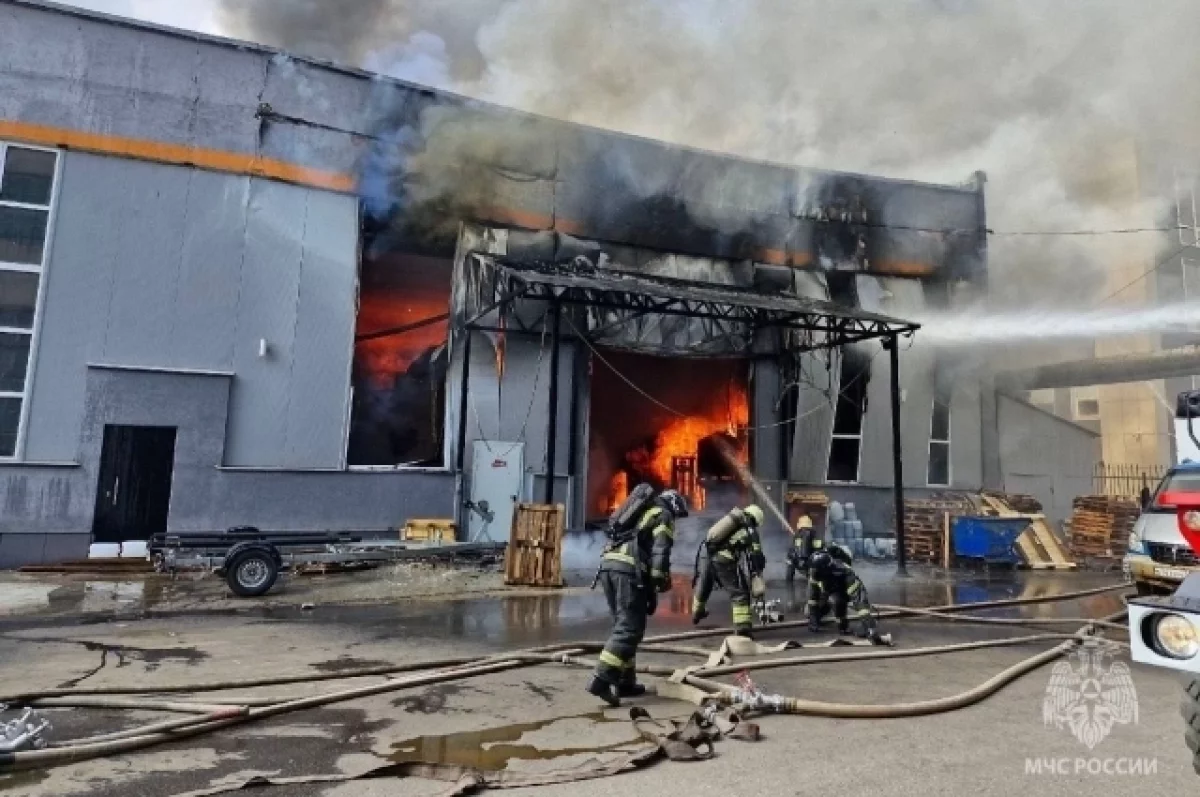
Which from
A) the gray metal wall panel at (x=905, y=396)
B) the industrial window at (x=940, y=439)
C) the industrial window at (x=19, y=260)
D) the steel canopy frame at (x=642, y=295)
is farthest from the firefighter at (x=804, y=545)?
the industrial window at (x=19, y=260)

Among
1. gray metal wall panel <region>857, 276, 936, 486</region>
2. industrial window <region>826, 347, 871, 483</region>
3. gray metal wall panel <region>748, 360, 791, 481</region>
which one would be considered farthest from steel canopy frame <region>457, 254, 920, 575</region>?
gray metal wall panel <region>857, 276, 936, 486</region>

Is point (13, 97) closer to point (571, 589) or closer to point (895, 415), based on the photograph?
point (571, 589)

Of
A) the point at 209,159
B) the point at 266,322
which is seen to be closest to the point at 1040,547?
the point at 266,322

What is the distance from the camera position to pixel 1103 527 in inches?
630

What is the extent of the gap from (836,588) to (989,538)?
9.08 meters

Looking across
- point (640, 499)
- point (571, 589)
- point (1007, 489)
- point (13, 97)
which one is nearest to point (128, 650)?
point (640, 499)

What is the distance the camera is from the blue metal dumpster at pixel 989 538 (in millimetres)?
14734

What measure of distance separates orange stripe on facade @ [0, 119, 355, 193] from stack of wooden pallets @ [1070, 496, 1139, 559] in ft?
59.4

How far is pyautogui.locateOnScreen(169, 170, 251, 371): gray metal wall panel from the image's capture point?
12867 millimetres

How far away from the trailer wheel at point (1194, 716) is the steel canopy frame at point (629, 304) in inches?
378

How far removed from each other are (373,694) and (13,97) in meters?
13.7

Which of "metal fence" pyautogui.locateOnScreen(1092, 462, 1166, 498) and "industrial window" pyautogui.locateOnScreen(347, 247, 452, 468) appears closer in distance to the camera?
"industrial window" pyautogui.locateOnScreen(347, 247, 452, 468)

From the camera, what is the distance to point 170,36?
517 inches

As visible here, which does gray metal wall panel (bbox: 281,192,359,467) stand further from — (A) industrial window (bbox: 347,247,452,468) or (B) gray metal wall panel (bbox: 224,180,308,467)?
(A) industrial window (bbox: 347,247,452,468)
